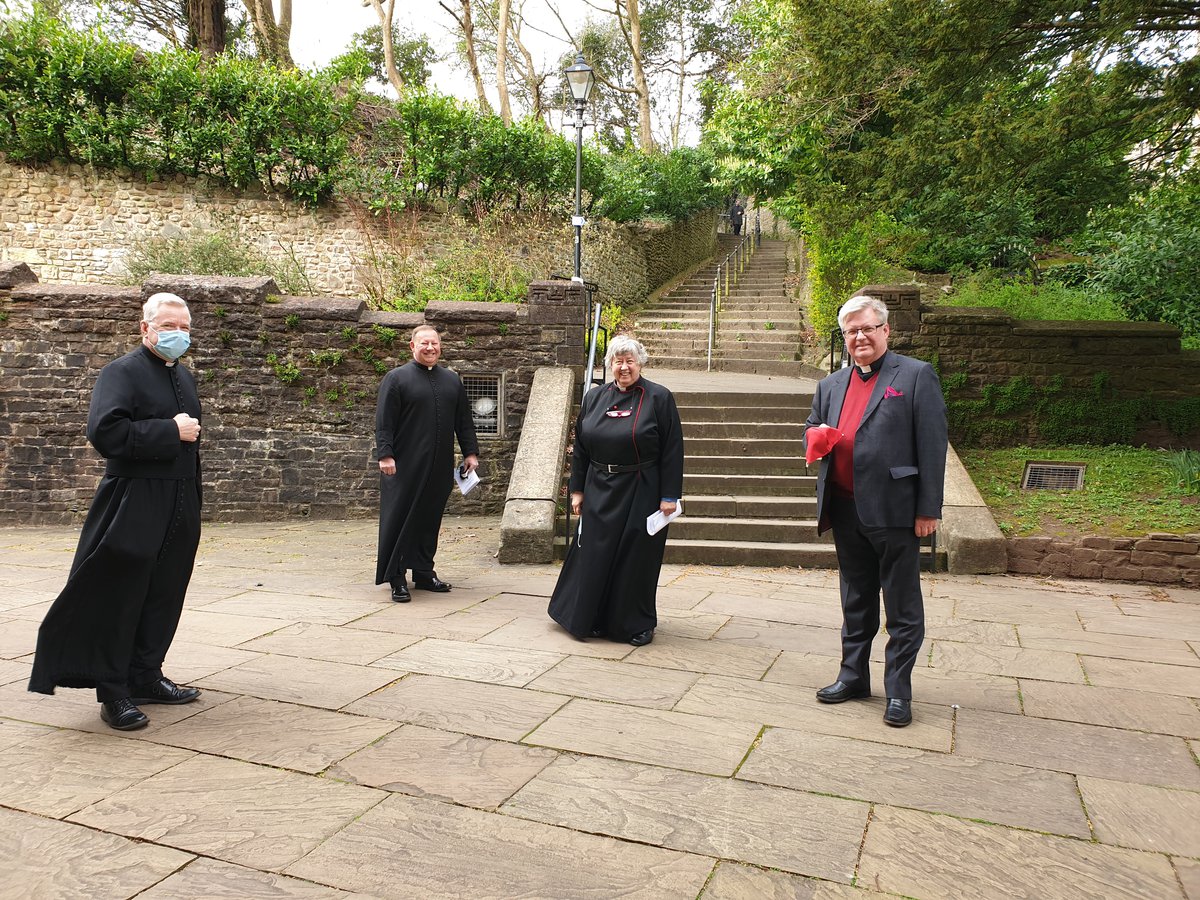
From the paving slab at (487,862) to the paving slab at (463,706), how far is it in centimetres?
77

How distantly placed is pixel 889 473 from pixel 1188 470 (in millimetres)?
5655

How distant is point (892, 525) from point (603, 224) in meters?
17.1

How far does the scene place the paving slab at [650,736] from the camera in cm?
354

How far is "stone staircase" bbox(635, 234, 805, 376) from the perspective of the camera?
1596 cm

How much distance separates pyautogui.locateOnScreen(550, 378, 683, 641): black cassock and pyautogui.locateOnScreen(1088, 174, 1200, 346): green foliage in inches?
389

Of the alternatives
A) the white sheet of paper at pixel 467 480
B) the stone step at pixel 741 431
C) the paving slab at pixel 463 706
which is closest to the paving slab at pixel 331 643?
the paving slab at pixel 463 706

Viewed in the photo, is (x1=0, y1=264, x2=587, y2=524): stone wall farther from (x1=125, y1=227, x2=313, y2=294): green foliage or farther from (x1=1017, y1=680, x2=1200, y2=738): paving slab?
(x1=1017, y1=680, x2=1200, y2=738): paving slab

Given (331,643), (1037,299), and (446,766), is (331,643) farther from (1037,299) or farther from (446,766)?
(1037,299)

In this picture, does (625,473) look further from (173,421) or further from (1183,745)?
(1183,745)

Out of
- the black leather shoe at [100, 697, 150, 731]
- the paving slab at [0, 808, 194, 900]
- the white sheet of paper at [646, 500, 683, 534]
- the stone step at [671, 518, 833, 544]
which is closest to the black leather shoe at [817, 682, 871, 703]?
the white sheet of paper at [646, 500, 683, 534]

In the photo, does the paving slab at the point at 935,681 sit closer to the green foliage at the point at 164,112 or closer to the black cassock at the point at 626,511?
the black cassock at the point at 626,511

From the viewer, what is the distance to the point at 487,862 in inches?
108

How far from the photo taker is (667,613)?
5879 mm

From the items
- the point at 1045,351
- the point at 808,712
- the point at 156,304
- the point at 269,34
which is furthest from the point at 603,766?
the point at 269,34
